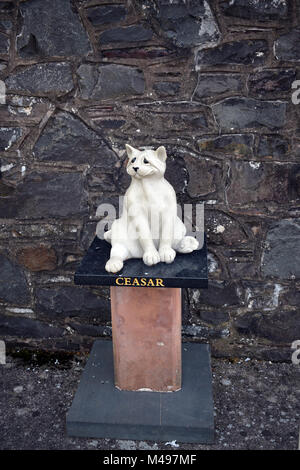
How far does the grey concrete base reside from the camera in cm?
267

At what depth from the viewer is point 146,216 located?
255cm

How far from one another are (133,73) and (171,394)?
7.09ft

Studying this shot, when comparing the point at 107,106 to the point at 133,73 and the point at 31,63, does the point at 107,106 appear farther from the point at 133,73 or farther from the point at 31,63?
the point at 31,63

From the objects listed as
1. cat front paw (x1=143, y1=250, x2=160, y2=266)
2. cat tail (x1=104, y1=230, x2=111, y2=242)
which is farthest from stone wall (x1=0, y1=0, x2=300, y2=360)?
cat front paw (x1=143, y1=250, x2=160, y2=266)

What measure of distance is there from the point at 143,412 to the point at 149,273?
0.97 metres

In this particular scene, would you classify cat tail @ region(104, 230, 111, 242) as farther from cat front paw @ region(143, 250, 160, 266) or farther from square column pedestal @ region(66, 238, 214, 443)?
cat front paw @ region(143, 250, 160, 266)

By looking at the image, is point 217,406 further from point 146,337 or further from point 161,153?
point 161,153

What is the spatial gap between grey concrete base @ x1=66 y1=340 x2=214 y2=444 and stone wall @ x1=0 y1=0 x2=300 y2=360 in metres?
0.61

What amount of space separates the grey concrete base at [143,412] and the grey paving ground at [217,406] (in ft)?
0.24

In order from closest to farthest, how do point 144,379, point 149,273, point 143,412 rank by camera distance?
point 149,273
point 143,412
point 144,379

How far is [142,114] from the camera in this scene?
295 centimetres

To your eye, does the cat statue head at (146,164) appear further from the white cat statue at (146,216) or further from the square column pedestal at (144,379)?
the square column pedestal at (144,379)

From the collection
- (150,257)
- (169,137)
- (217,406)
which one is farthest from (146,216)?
(217,406)

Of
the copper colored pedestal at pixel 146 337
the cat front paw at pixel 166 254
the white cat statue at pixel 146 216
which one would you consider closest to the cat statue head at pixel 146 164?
the white cat statue at pixel 146 216
